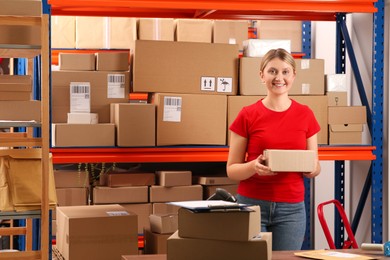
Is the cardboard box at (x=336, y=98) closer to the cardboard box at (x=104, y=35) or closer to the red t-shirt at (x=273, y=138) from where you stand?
the red t-shirt at (x=273, y=138)

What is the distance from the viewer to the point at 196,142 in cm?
452

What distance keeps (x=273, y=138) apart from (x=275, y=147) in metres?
0.05

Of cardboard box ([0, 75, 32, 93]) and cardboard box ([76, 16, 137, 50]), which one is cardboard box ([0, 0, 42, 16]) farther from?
cardboard box ([76, 16, 137, 50])

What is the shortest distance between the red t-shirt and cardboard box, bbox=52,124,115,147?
3.72 ft

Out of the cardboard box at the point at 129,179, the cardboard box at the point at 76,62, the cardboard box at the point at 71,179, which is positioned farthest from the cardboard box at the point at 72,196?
the cardboard box at the point at 76,62

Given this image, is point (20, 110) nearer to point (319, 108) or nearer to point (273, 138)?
point (273, 138)

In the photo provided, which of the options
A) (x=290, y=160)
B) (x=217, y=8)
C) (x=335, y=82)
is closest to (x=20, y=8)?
(x=217, y=8)

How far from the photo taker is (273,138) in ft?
11.3

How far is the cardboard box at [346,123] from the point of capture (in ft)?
15.4

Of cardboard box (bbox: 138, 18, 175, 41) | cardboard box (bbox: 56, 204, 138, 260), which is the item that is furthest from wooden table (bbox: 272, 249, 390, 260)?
cardboard box (bbox: 138, 18, 175, 41)

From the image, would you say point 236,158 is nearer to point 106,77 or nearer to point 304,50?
point 106,77

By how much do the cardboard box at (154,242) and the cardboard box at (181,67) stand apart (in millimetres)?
887

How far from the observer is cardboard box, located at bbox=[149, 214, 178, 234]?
4.25 meters

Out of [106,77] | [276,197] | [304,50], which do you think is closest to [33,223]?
[106,77]
